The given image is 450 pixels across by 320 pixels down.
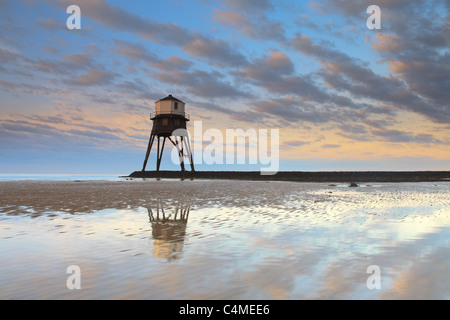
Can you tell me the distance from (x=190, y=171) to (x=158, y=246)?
54585 mm

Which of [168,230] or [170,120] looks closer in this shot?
[168,230]

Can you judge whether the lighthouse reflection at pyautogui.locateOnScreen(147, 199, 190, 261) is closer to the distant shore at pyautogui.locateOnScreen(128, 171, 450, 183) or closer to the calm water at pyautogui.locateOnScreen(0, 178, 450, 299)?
the calm water at pyautogui.locateOnScreen(0, 178, 450, 299)

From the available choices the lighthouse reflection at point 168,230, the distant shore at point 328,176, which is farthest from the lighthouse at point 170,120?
the lighthouse reflection at point 168,230

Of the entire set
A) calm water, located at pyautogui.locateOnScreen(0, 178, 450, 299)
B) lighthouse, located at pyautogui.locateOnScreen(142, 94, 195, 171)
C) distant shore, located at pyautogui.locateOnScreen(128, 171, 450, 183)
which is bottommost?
calm water, located at pyautogui.locateOnScreen(0, 178, 450, 299)

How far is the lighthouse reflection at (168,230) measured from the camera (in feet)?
20.7

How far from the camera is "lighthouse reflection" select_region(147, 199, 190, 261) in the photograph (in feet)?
20.7

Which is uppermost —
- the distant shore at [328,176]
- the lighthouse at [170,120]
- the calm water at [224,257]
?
the lighthouse at [170,120]

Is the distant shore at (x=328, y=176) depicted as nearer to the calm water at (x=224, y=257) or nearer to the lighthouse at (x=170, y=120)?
the lighthouse at (x=170, y=120)

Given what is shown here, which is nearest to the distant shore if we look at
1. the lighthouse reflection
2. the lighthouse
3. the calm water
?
the lighthouse

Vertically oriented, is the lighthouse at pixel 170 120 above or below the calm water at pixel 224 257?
above

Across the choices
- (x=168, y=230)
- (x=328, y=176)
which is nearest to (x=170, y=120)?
(x=328, y=176)

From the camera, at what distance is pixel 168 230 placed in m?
8.55

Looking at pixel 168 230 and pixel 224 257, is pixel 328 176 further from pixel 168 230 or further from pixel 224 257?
pixel 224 257
